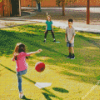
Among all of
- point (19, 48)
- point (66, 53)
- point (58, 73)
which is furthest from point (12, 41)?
point (19, 48)

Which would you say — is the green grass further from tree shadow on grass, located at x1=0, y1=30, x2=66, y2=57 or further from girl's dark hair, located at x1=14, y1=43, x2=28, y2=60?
girl's dark hair, located at x1=14, y1=43, x2=28, y2=60

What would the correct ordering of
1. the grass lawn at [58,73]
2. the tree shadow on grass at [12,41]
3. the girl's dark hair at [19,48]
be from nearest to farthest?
the girl's dark hair at [19,48] < the grass lawn at [58,73] < the tree shadow on grass at [12,41]

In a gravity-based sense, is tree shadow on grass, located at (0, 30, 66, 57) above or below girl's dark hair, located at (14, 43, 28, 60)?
below

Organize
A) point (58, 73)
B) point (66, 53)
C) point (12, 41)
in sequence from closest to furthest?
1. point (58, 73)
2. point (66, 53)
3. point (12, 41)

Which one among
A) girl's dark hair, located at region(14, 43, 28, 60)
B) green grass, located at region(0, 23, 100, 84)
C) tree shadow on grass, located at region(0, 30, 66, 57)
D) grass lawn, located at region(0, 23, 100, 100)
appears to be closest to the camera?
girl's dark hair, located at region(14, 43, 28, 60)

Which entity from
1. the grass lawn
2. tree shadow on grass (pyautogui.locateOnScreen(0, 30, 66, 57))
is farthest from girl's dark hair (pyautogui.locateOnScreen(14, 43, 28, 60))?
tree shadow on grass (pyautogui.locateOnScreen(0, 30, 66, 57))

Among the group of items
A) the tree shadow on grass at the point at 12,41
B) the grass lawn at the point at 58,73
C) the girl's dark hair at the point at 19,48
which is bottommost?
the grass lawn at the point at 58,73

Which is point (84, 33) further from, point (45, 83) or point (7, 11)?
point (7, 11)

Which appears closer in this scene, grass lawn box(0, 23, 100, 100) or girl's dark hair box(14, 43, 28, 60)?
girl's dark hair box(14, 43, 28, 60)

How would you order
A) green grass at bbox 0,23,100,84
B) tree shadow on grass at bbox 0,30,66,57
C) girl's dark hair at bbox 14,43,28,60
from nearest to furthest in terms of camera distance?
girl's dark hair at bbox 14,43,28,60 < green grass at bbox 0,23,100,84 < tree shadow on grass at bbox 0,30,66,57

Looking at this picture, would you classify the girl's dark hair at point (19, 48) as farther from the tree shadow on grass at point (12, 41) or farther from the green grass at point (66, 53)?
the tree shadow on grass at point (12, 41)

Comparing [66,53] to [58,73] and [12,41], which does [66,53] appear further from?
[12,41]

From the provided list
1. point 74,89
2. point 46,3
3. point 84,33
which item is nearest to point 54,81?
point 74,89

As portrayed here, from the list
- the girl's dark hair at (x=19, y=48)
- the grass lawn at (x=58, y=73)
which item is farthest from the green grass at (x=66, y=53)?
the girl's dark hair at (x=19, y=48)
